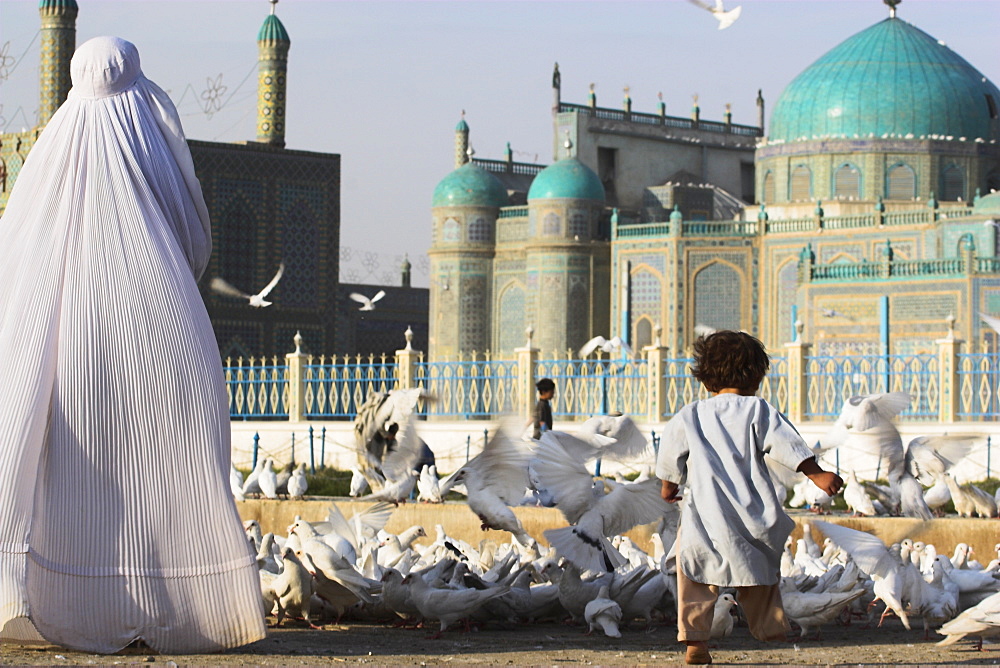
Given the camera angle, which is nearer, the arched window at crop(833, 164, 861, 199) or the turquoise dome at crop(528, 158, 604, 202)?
the turquoise dome at crop(528, 158, 604, 202)

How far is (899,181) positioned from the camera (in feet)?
95.9

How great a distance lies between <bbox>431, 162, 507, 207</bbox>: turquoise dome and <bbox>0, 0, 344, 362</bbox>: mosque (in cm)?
340

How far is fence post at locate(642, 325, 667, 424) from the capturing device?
15.4 m

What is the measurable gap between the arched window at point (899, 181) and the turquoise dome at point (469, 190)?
6839mm

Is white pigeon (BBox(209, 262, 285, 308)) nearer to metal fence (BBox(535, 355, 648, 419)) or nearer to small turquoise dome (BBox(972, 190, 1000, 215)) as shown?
metal fence (BBox(535, 355, 648, 419))

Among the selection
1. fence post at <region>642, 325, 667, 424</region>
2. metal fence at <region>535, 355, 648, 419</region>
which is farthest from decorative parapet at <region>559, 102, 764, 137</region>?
fence post at <region>642, 325, 667, 424</region>

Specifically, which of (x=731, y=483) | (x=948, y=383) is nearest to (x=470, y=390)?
(x=948, y=383)

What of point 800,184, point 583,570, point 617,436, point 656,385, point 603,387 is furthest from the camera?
point 800,184

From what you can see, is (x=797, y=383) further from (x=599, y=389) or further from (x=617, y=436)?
(x=617, y=436)

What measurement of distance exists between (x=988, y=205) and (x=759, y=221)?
3776 mm

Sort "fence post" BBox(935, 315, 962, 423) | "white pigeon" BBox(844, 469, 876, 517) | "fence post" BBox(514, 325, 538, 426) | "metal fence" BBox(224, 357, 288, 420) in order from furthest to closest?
"metal fence" BBox(224, 357, 288, 420) → "fence post" BBox(514, 325, 538, 426) → "fence post" BBox(935, 315, 962, 423) → "white pigeon" BBox(844, 469, 876, 517)

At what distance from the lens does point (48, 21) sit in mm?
24625

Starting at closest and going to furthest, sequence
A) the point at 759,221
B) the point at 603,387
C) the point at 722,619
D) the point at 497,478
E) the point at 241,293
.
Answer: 1. the point at 722,619
2. the point at 497,478
3. the point at 603,387
4. the point at 241,293
5. the point at 759,221

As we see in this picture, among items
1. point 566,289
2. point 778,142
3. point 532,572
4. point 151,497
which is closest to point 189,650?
point 151,497
